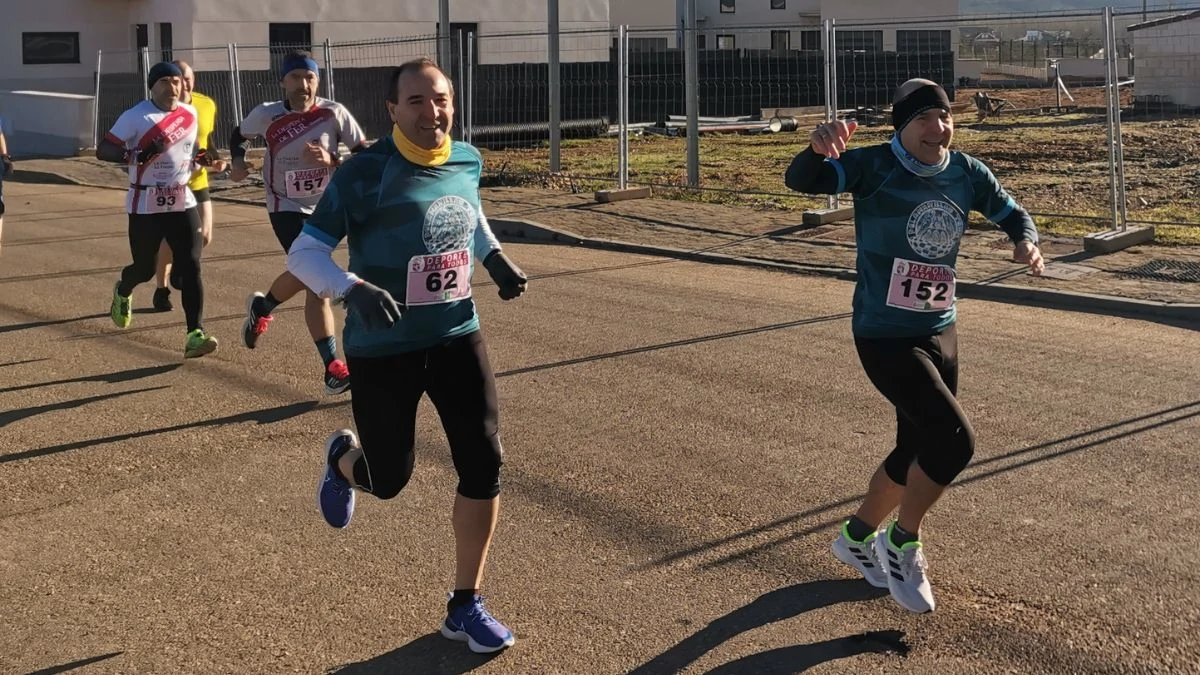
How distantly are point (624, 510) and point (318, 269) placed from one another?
201 centimetres

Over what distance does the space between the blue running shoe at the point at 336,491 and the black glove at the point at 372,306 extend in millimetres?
997

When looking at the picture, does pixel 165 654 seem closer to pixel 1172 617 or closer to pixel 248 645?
pixel 248 645

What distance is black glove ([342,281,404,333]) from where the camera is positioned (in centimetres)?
394

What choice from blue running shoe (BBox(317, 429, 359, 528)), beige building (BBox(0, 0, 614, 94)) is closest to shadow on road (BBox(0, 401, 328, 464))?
blue running shoe (BBox(317, 429, 359, 528))

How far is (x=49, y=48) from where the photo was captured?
101 ft

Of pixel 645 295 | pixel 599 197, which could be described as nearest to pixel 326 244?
pixel 645 295

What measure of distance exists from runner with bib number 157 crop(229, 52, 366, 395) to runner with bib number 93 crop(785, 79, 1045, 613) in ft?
12.5

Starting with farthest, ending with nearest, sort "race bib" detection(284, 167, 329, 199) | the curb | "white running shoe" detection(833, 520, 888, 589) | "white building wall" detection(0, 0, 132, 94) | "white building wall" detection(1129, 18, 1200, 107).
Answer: "white building wall" detection(0, 0, 132, 94)
"white building wall" detection(1129, 18, 1200, 107)
the curb
"race bib" detection(284, 167, 329, 199)
"white running shoe" detection(833, 520, 888, 589)

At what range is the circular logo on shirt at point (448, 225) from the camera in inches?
170

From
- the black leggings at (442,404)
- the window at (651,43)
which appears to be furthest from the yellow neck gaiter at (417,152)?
the window at (651,43)

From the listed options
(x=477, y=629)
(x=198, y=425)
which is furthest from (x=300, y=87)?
(x=477, y=629)

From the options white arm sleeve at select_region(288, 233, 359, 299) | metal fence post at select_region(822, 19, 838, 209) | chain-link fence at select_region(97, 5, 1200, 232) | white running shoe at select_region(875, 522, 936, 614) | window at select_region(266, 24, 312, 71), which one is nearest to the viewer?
white arm sleeve at select_region(288, 233, 359, 299)

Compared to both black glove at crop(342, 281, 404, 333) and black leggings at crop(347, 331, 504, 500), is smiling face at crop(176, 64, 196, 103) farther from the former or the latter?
black glove at crop(342, 281, 404, 333)

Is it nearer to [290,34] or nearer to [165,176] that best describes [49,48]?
[290,34]
